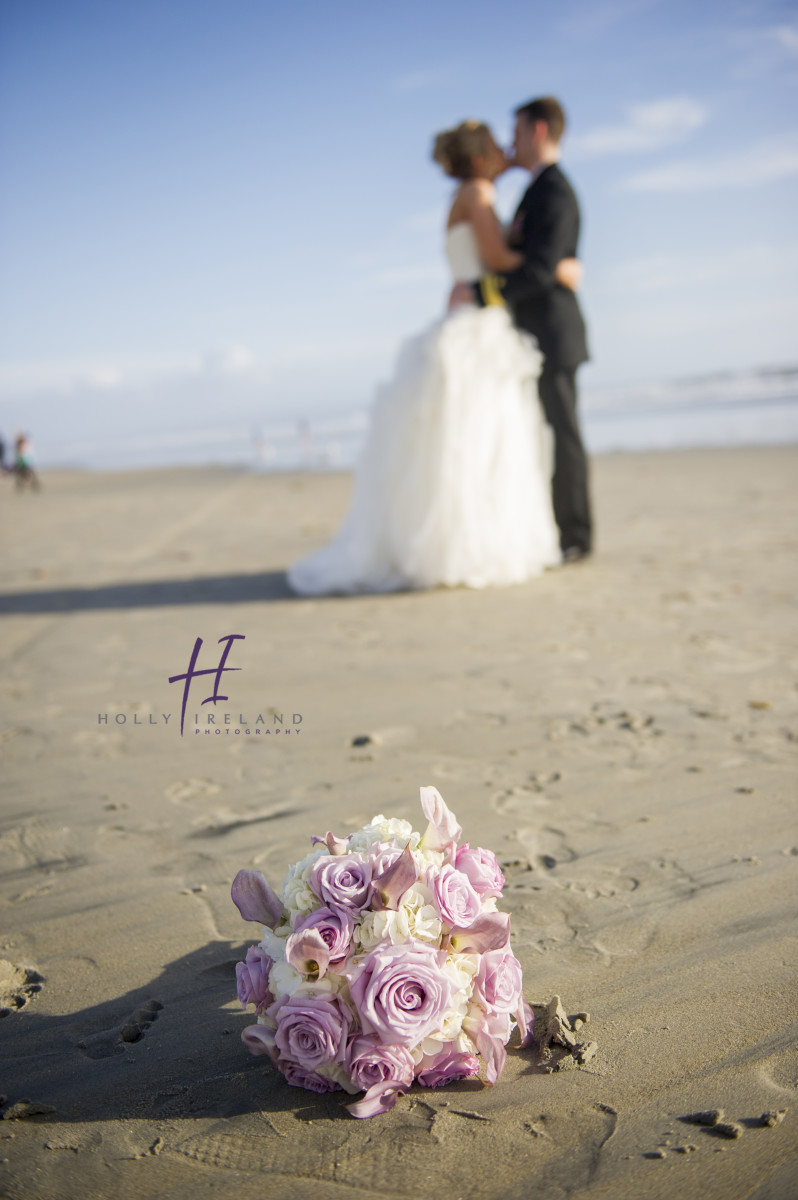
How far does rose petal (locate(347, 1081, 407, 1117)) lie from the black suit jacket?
18.1 feet

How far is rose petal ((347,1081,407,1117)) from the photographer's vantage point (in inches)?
63.4

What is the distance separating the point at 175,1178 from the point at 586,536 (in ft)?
19.1

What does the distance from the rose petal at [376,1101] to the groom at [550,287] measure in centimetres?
542

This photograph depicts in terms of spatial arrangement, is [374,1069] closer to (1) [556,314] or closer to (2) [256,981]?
(2) [256,981]

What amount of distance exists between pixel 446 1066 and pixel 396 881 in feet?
1.24

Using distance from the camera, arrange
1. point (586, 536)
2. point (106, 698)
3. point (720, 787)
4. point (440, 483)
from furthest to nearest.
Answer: point (586, 536) → point (440, 483) → point (106, 698) → point (720, 787)

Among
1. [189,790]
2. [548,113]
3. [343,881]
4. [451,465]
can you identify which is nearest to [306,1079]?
[343,881]

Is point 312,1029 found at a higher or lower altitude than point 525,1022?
higher

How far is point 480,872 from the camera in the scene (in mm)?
1761

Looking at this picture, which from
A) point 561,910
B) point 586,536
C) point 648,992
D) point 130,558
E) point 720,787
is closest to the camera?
point 648,992

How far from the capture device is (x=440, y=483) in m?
6.04

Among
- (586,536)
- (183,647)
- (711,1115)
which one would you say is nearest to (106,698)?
(183,647)

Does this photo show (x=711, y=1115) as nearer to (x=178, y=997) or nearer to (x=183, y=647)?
(x=178, y=997)

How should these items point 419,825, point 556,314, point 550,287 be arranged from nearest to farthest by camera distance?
1. point 419,825
2. point 550,287
3. point 556,314
